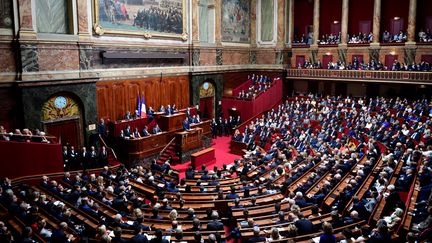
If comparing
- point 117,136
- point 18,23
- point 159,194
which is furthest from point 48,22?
point 159,194

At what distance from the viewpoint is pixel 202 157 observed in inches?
655

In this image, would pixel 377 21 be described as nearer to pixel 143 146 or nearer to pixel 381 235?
pixel 143 146

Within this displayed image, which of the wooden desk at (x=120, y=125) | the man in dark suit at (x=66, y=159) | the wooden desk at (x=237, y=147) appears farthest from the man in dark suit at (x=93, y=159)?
the wooden desk at (x=237, y=147)

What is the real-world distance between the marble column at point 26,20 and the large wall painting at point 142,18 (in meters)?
3.02

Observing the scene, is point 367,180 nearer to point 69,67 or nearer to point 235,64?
point 69,67

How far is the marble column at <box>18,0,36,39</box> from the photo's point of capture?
13.4m

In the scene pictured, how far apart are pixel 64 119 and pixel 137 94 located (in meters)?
4.41

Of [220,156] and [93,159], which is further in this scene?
[220,156]

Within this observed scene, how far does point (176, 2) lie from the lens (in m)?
20.5

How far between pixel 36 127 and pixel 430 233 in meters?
13.6

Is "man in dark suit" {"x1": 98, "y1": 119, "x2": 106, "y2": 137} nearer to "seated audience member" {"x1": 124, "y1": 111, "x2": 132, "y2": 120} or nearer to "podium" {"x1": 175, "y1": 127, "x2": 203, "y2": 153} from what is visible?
"seated audience member" {"x1": 124, "y1": 111, "x2": 132, "y2": 120}

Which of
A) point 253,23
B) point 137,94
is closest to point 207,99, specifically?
point 137,94

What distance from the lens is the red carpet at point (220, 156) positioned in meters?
16.9

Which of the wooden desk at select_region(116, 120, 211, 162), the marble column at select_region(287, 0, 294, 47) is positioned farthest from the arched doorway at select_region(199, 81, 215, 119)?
the marble column at select_region(287, 0, 294, 47)
